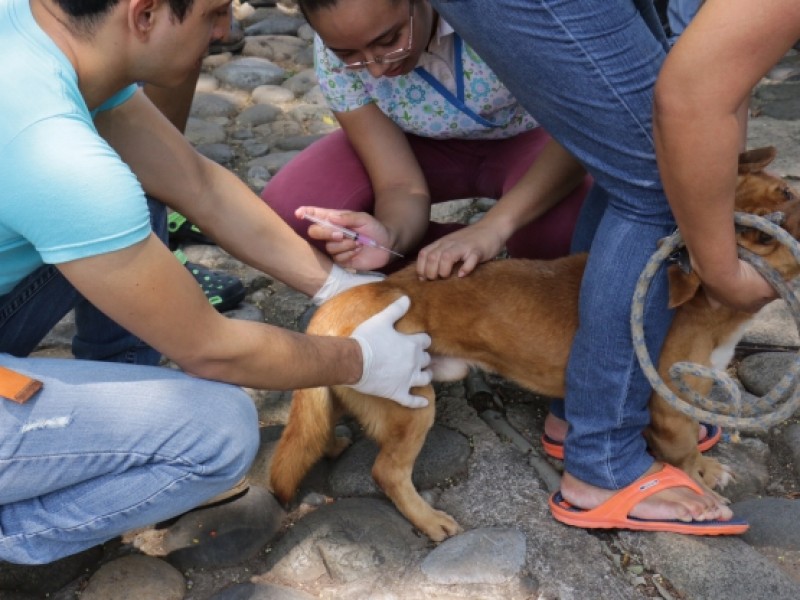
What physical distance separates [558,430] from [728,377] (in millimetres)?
821

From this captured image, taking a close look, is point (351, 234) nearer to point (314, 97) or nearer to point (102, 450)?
point (102, 450)

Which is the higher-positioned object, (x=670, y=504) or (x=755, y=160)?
(x=755, y=160)

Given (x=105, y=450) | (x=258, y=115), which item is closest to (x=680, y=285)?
(x=105, y=450)

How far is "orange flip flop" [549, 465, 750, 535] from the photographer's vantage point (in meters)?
2.57

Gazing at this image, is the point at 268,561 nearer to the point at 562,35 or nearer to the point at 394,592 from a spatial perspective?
the point at 394,592

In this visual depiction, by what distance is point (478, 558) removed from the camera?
2504mm

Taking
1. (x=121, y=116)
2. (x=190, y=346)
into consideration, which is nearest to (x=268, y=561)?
(x=190, y=346)

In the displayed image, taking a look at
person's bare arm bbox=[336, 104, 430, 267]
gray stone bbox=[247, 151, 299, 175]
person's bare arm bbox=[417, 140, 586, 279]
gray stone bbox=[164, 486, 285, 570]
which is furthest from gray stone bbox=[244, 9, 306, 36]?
gray stone bbox=[164, 486, 285, 570]

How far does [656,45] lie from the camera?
216cm

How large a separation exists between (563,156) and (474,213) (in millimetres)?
1428

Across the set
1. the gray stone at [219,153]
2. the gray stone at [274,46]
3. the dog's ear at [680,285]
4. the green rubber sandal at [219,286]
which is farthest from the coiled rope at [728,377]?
the gray stone at [274,46]

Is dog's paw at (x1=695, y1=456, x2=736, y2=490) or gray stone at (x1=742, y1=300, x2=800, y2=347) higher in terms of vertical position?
dog's paw at (x1=695, y1=456, x2=736, y2=490)

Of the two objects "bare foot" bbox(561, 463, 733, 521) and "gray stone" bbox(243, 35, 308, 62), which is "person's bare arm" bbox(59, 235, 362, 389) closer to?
"bare foot" bbox(561, 463, 733, 521)

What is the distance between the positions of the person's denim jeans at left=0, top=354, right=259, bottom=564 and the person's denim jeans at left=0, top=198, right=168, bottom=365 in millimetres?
295
